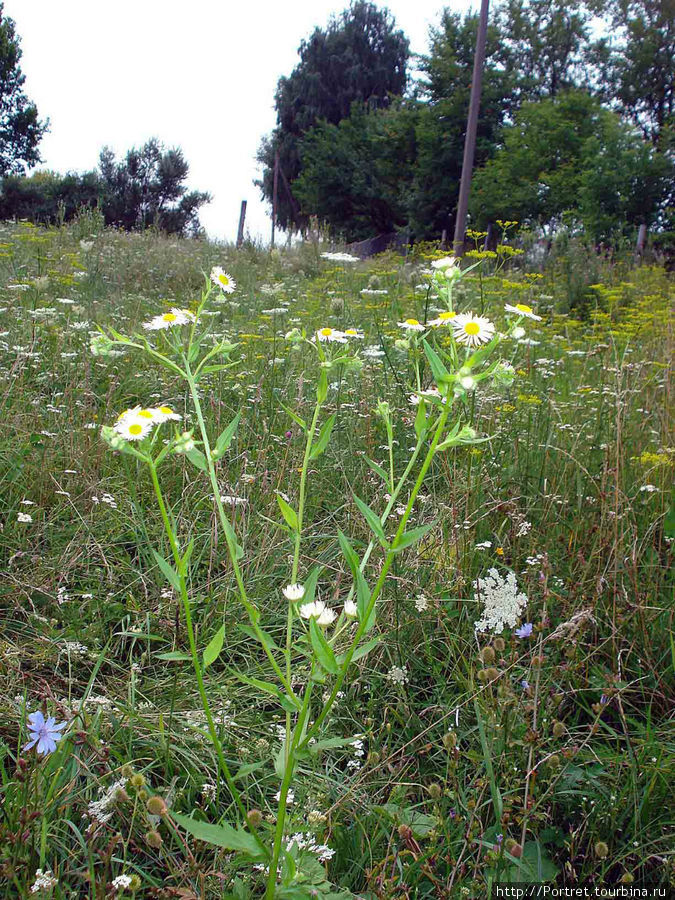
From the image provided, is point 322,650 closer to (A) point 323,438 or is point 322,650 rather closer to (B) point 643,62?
(A) point 323,438

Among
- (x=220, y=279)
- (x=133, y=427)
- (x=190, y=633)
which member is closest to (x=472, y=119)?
(x=220, y=279)

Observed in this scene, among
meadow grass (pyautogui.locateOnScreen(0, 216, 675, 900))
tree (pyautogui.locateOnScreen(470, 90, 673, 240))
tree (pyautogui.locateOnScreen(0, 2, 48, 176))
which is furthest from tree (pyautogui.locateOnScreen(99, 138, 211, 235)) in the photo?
meadow grass (pyautogui.locateOnScreen(0, 216, 675, 900))

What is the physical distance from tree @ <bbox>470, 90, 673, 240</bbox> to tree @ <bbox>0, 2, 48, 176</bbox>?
17.7 m

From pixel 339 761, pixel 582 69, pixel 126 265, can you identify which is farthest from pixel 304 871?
pixel 582 69

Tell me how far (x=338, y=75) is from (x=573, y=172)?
17.3 m

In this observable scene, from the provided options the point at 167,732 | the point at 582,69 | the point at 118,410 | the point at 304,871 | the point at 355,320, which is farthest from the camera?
the point at 582,69

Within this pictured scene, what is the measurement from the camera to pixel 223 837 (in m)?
0.96

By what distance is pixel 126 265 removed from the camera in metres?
6.58

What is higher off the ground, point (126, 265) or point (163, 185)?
point (163, 185)

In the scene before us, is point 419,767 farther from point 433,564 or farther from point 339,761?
point 433,564

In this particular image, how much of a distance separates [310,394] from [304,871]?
2218mm

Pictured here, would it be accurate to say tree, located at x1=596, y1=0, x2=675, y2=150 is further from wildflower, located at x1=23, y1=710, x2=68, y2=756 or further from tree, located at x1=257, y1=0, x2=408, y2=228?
wildflower, located at x1=23, y1=710, x2=68, y2=756

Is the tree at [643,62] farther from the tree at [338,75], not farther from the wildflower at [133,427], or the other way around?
the wildflower at [133,427]

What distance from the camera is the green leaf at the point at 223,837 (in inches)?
36.5
